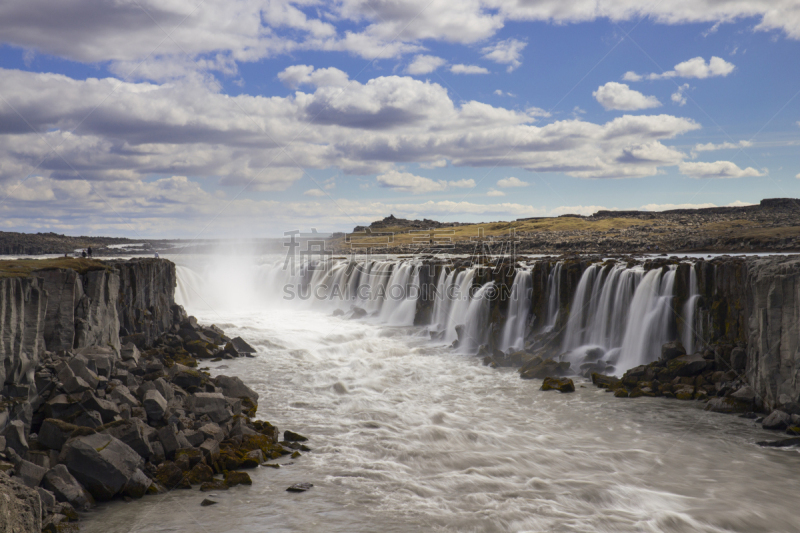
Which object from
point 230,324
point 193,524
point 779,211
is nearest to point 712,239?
point 779,211

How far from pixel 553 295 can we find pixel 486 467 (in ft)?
54.4

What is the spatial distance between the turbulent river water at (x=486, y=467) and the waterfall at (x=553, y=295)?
236 inches

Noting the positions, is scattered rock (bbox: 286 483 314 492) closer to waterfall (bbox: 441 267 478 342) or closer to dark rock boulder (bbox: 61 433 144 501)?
dark rock boulder (bbox: 61 433 144 501)

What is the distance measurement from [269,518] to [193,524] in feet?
4.72

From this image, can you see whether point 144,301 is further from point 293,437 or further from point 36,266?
point 293,437

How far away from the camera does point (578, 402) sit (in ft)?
62.5

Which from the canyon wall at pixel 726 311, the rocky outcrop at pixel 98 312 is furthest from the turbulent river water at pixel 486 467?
the rocky outcrop at pixel 98 312

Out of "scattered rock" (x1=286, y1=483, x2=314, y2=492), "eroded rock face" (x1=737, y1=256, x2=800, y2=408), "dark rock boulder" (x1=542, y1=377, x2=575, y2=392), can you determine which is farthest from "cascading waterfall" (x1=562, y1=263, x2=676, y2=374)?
"scattered rock" (x1=286, y1=483, x2=314, y2=492)

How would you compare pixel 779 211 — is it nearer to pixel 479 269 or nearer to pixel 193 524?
pixel 479 269

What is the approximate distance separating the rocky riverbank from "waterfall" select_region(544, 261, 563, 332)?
54.5ft

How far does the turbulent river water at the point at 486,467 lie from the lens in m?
10.8

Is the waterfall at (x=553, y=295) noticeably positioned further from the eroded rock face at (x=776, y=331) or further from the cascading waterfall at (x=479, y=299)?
the eroded rock face at (x=776, y=331)

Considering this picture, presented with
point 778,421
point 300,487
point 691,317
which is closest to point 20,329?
point 300,487

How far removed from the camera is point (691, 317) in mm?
21891
